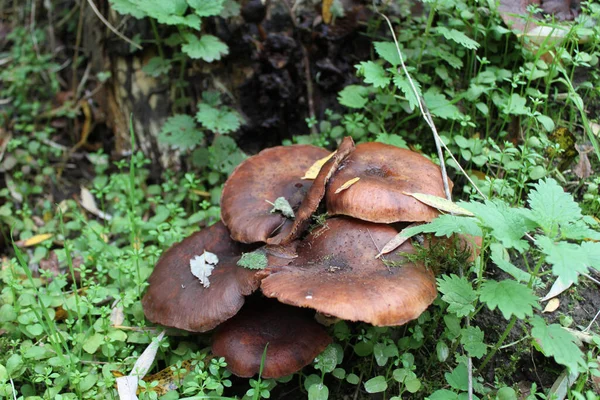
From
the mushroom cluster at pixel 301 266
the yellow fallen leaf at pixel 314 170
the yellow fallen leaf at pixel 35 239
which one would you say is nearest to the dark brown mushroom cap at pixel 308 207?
the mushroom cluster at pixel 301 266

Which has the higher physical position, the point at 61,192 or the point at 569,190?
the point at 569,190

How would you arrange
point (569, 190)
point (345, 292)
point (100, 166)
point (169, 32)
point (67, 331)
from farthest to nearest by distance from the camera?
point (100, 166), point (169, 32), point (569, 190), point (67, 331), point (345, 292)

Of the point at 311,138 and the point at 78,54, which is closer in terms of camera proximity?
the point at 311,138

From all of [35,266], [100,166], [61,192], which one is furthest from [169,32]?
[35,266]

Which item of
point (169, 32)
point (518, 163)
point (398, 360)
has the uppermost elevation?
point (169, 32)

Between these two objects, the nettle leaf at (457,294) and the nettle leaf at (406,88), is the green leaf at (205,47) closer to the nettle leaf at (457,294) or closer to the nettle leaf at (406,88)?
the nettle leaf at (406,88)

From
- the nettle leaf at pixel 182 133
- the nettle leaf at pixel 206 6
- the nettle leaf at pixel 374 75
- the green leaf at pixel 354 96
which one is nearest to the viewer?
the nettle leaf at pixel 374 75

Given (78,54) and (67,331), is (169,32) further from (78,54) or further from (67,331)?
(67,331)
